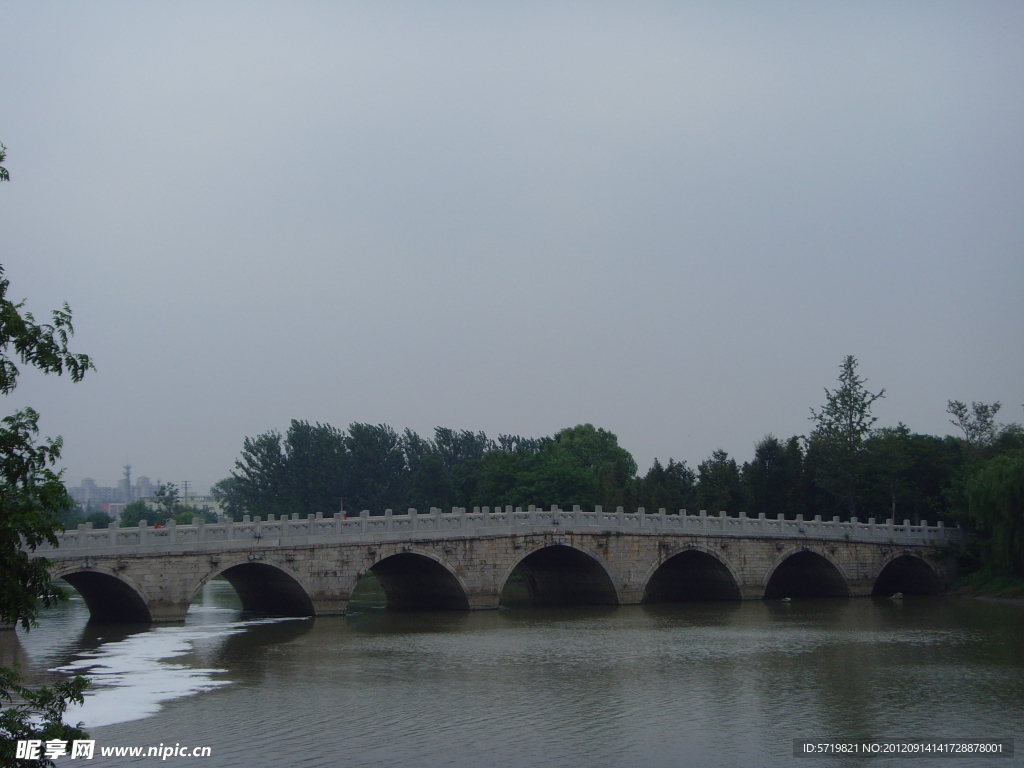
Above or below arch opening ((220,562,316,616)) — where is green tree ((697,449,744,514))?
above

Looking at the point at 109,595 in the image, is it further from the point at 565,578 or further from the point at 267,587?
the point at 565,578

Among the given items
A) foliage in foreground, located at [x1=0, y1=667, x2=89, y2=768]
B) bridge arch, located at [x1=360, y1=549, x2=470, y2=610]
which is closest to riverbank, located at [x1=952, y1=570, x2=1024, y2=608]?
bridge arch, located at [x1=360, y1=549, x2=470, y2=610]

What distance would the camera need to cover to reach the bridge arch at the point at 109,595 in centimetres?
2850

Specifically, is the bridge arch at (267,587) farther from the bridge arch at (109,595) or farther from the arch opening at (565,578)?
the arch opening at (565,578)

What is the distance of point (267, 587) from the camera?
34.8 metres

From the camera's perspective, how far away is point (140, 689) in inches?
784

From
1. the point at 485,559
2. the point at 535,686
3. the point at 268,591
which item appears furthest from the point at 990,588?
the point at 535,686

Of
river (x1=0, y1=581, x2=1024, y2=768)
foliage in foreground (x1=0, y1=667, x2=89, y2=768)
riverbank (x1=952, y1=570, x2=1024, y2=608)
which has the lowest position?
river (x1=0, y1=581, x2=1024, y2=768)

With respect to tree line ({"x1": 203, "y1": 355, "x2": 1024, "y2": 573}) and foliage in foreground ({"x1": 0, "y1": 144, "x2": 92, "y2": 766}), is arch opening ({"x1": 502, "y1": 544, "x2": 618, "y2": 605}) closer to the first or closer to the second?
tree line ({"x1": 203, "y1": 355, "x2": 1024, "y2": 573})

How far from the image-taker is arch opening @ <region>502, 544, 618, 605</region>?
38.1 meters

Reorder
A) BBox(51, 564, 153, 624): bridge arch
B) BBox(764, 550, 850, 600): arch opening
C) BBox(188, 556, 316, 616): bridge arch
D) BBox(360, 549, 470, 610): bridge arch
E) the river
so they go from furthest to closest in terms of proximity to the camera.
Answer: BBox(764, 550, 850, 600): arch opening, BBox(360, 549, 470, 610): bridge arch, BBox(188, 556, 316, 616): bridge arch, BBox(51, 564, 153, 624): bridge arch, the river

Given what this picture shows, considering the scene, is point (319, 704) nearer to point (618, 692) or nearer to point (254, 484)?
point (618, 692)

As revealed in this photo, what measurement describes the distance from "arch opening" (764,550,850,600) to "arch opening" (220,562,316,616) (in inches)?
749

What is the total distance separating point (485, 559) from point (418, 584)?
3253 millimetres
